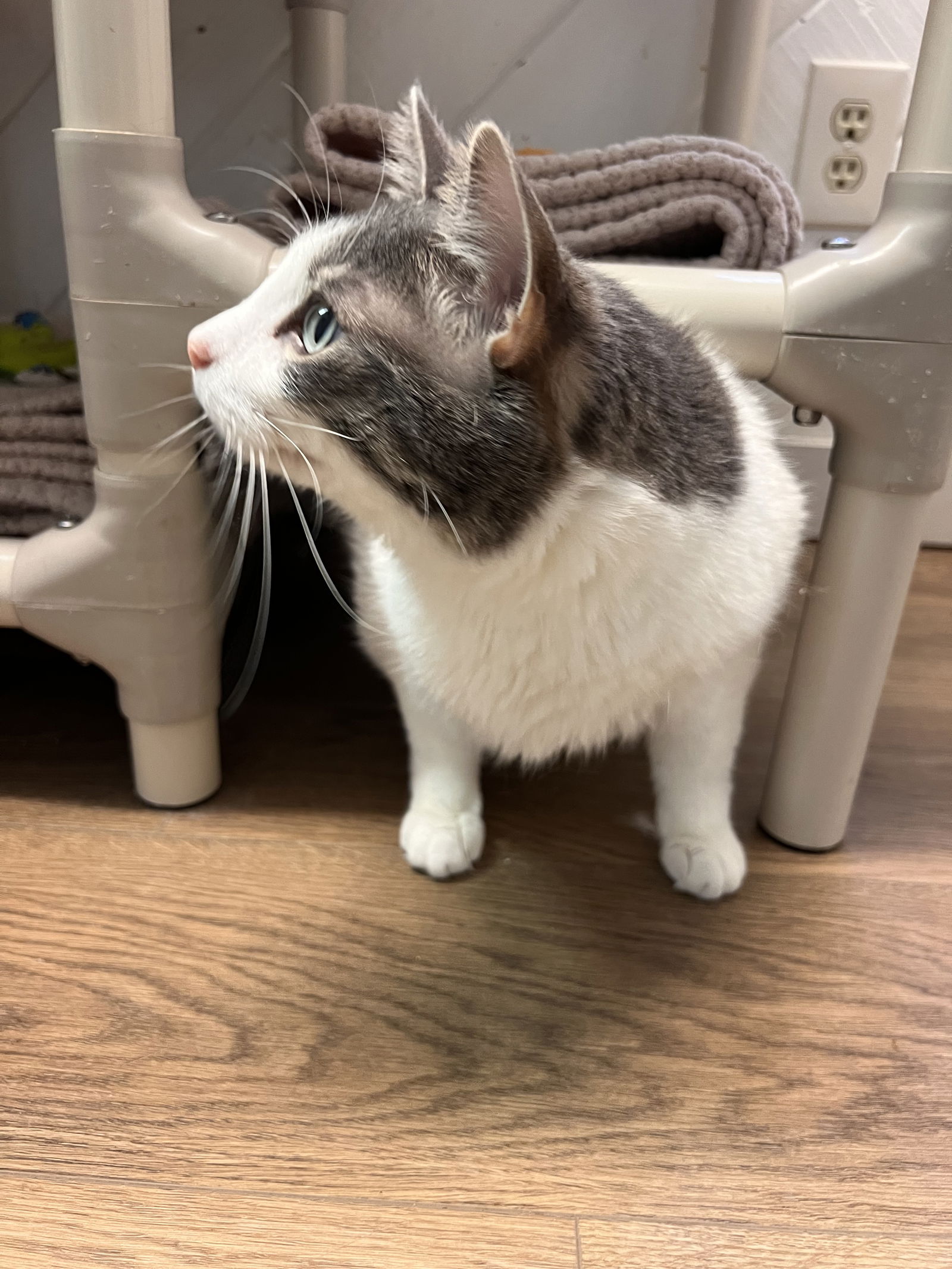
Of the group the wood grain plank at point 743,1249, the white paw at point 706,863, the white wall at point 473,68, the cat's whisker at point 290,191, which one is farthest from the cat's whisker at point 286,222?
the wood grain plank at point 743,1249

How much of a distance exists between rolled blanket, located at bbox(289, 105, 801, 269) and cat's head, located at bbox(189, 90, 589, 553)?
272 millimetres

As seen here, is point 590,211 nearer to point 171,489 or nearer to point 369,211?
point 369,211

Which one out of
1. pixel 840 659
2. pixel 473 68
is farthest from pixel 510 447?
pixel 473 68

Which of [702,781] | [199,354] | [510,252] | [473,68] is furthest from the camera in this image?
[473,68]

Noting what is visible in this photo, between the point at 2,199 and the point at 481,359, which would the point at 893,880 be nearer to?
the point at 481,359

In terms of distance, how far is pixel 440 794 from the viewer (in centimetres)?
86

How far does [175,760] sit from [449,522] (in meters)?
0.44

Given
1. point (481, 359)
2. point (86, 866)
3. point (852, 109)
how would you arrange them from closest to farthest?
1. point (481, 359)
2. point (86, 866)
3. point (852, 109)

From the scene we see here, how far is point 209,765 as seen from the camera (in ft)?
2.99

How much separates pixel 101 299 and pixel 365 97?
86 cm

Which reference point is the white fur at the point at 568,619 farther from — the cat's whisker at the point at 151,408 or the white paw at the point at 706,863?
the cat's whisker at the point at 151,408

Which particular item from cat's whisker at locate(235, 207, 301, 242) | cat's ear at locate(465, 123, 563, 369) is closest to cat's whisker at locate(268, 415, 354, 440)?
cat's ear at locate(465, 123, 563, 369)

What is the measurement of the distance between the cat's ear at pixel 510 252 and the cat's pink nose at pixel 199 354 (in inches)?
7.7

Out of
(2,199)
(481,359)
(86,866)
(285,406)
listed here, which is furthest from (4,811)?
(2,199)
